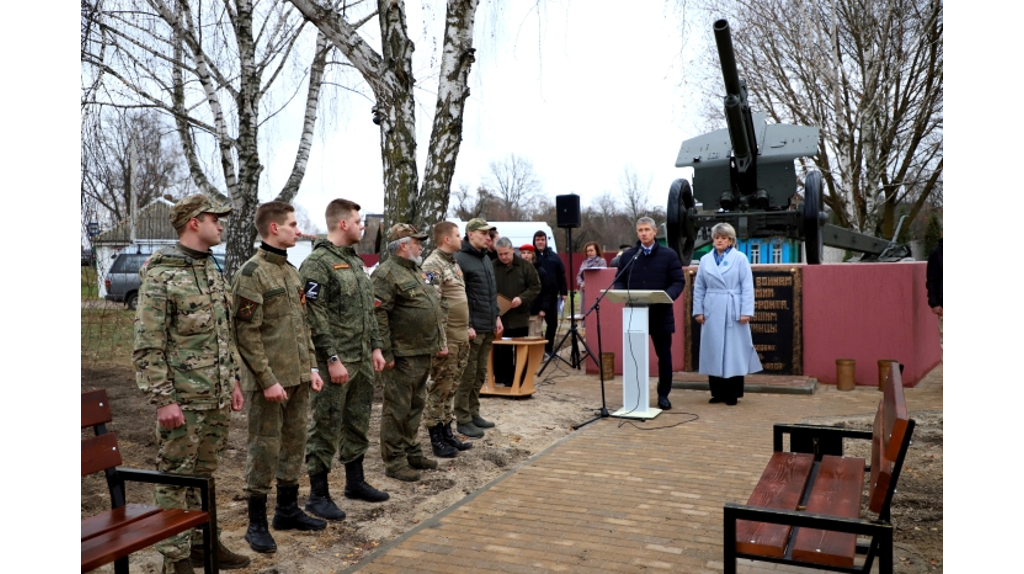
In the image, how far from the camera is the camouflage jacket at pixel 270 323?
4078 mm

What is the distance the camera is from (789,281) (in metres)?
9.92

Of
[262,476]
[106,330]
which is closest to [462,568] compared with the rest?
[262,476]

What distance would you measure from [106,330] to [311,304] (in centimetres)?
184

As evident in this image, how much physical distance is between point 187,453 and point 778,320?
25.7ft

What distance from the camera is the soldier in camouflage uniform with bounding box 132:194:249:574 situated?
141 inches

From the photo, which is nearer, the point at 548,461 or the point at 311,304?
the point at 311,304

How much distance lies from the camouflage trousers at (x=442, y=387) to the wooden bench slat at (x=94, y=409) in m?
3.13

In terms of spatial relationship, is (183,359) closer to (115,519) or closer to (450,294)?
(115,519)

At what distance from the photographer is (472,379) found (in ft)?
23.6

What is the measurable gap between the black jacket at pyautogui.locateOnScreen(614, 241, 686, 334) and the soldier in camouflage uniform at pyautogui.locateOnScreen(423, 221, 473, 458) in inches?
89.3

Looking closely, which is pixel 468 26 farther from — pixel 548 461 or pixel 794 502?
pixel 794 502

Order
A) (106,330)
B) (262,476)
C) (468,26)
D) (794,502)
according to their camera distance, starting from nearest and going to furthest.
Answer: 1. (794,502)
2. (262,476)
3. (106,330)
4. (468,26)

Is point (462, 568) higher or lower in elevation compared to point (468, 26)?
lower

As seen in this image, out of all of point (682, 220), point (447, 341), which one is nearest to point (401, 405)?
point (447, 341)
